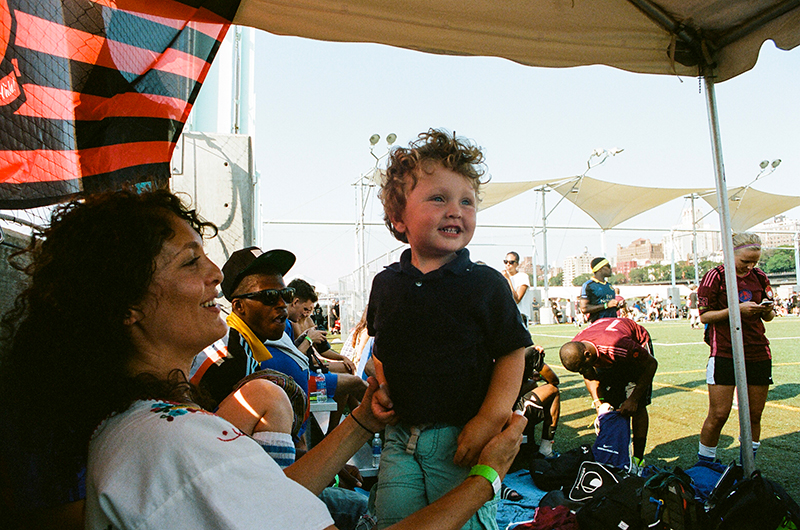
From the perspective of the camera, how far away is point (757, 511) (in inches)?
104

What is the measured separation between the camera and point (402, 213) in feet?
6.60

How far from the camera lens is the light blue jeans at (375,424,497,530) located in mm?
1614

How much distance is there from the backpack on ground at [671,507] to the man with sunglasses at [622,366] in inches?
54.0

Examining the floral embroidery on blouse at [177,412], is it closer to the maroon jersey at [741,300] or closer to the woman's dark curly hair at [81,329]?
the woman's dark curly hair at [81,329]

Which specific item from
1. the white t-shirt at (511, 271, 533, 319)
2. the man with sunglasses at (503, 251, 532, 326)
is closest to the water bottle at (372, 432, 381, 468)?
the man with sunglasses at (503, 251, 532, 326)

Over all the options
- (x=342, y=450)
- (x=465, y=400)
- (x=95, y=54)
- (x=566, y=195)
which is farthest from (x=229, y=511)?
(x=566, y=195)

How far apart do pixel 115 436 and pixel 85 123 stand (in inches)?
55.1

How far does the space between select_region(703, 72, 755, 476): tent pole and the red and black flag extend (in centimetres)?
317

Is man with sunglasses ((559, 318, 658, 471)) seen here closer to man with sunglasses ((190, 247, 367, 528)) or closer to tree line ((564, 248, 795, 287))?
man with sunglasses ((190, 247, 367, 528))

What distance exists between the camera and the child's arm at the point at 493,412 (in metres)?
1.48

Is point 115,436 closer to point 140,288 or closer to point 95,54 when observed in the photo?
point 140,288

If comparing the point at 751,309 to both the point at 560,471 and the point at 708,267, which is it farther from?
the point at 708,267

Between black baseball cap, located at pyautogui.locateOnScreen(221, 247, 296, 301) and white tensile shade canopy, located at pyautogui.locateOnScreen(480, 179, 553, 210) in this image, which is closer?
black baseball cap, located at pyautogui.locateOnScreen(221, 247, 296, 301)

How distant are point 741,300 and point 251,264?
4.16m
